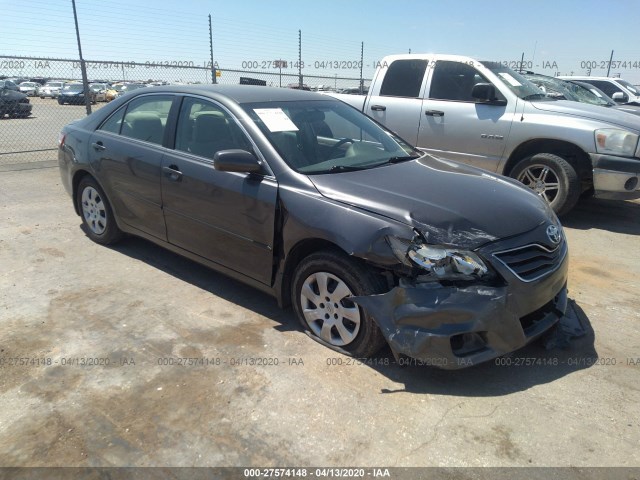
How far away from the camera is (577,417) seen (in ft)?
8.50

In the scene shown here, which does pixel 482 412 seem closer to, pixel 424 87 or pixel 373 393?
pixel 373 393

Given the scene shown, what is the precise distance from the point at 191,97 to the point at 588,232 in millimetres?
4754

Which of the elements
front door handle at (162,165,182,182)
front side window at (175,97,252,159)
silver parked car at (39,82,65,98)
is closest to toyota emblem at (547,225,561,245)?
front side window at (175,97,252,159)

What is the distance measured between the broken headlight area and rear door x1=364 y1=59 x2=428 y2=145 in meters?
4.47

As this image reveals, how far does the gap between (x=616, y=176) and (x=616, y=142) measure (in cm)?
39

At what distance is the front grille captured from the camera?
8.97 ft

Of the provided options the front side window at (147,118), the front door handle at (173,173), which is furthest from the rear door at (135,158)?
the front door handle at (173,173)

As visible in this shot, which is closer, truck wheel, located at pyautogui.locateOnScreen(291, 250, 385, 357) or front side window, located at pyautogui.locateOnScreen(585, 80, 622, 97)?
truck wheel, located at pyautogui.locateOnScreen(291, 250, 385, 357)

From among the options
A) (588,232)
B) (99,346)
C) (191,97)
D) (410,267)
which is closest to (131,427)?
(99,346)

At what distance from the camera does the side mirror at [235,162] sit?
10.5 ft

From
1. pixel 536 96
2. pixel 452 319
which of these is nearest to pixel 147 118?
pixel 452 319

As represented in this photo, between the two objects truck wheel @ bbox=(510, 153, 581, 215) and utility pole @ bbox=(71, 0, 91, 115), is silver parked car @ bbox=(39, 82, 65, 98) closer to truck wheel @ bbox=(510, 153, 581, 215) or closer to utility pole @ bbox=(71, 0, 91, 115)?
utility pole @ bbox=(71, 0, 91, 115)

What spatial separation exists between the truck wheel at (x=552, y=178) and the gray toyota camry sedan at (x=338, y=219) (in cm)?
256

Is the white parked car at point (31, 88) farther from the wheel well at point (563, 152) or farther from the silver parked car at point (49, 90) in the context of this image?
the wheel well at point (563, 152)
